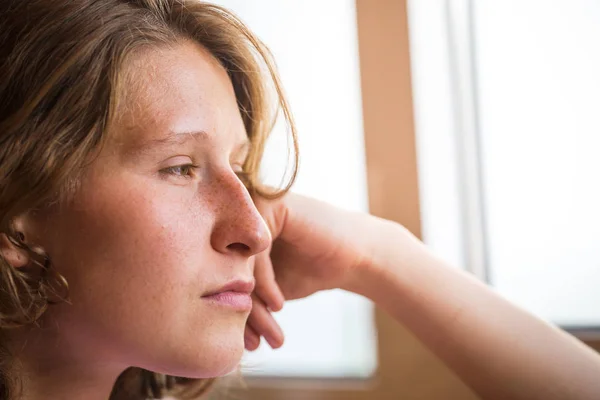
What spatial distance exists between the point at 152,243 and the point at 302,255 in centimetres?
35

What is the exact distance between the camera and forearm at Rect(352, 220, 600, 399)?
3.05ft

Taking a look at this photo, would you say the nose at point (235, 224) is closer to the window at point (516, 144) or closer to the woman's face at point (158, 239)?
the woman's face at point (158, 239)

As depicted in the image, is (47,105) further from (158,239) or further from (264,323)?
(264,323)

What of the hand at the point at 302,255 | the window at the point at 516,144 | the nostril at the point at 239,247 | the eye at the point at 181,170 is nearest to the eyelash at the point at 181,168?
the eye at the point at 181,170

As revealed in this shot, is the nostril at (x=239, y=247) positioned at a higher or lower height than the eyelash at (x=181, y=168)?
lower

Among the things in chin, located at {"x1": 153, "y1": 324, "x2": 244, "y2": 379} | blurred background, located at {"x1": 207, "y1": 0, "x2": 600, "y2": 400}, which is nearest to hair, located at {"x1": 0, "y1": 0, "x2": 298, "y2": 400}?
chin, located at {"x1": 153, "y1": 324, "x2": 244, "y2": 379}

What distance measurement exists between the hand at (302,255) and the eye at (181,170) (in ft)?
0.68

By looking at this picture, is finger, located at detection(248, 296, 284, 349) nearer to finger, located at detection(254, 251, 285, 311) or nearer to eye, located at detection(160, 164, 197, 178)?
finger, located at detection(254, 251, 285, 311)

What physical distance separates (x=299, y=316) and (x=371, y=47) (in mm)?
597

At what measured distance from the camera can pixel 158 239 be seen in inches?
29.2

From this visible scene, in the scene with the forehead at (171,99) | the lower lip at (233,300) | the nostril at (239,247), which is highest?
the forehead at (171,99)

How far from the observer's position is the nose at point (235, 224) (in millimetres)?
789

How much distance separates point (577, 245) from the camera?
1166 millimetres

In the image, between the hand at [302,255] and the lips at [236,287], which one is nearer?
the lips at [236,287]
